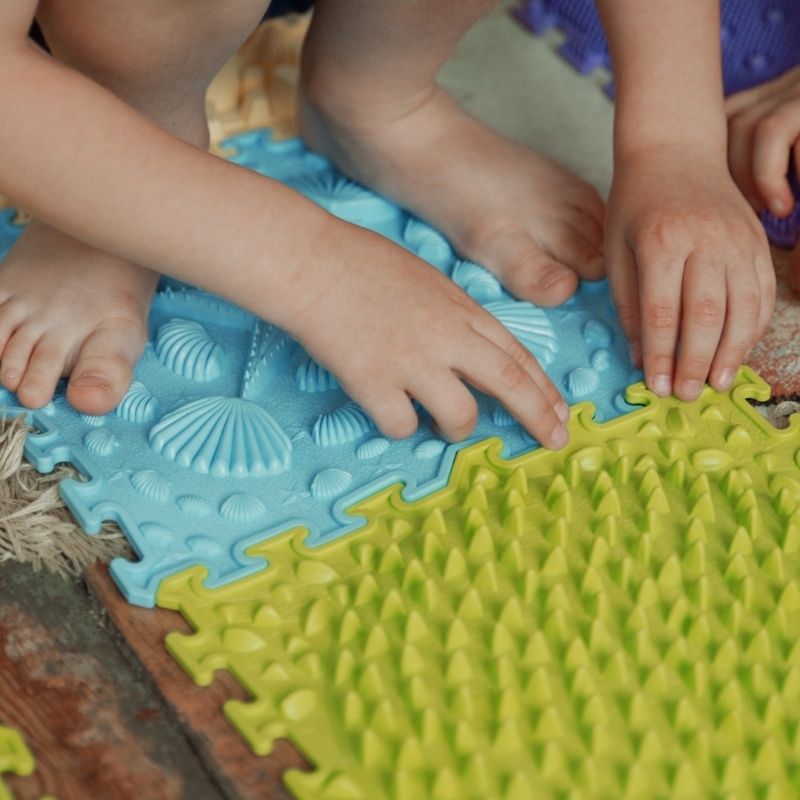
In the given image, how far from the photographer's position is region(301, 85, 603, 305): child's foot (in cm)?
102

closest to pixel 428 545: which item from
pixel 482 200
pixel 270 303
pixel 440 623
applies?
pixel 440 623

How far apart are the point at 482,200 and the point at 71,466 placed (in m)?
0.39

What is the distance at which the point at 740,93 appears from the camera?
46.1 inches

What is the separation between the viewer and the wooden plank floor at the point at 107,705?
692 mm

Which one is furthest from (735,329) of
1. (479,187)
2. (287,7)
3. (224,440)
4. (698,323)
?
(287,7)

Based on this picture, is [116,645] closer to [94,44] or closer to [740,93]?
[94,44]

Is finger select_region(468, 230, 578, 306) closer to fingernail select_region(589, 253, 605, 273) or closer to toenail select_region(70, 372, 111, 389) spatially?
fingernail select_region(589, 253, 605, 273)

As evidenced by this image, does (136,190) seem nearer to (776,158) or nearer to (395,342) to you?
(395,342)

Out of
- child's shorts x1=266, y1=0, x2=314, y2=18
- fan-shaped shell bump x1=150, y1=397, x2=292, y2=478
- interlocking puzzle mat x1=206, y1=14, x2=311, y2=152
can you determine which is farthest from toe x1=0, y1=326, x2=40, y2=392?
child's shorts x1=266, y1=0, x2=314, y2=18

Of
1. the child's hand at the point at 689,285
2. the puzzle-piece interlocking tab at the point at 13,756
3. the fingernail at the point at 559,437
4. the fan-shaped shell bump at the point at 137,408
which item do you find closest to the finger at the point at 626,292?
the child's hand at the point at 689,285

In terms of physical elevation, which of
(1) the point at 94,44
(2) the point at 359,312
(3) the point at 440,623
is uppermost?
(1) the point at 94,44

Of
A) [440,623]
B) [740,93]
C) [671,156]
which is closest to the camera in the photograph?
[440,623]

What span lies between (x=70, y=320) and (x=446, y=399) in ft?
0.89

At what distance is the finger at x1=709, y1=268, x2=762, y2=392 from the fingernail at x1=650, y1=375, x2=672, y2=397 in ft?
0.10
